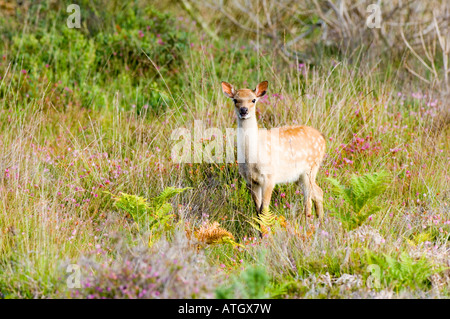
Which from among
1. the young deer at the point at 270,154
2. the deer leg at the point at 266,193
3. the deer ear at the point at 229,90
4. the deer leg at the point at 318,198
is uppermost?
the deer ear at the point at 229,90

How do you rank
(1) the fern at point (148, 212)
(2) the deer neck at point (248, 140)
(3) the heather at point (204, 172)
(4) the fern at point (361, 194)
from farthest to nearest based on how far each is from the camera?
(2) the deer neck at point (248, 140)
(1) the fern at point (148, 212)
(4) the fern at point (361, 194)
(3) the heather at point (204, 172)

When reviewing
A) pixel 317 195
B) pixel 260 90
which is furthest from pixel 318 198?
pixel 260 90

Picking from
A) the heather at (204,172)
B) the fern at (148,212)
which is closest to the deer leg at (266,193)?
the heather at (204,172)

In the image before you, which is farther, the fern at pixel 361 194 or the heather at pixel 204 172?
the fern at pixel 361 194

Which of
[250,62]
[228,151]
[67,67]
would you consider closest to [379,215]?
[228,151]

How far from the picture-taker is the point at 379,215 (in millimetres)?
5121

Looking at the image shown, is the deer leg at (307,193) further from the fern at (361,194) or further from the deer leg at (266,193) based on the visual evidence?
the fern at (361,194)

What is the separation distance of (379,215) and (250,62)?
4584 mm

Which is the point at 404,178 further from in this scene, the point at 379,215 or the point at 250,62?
the point at 250,62

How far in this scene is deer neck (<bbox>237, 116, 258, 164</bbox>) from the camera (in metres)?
5.39

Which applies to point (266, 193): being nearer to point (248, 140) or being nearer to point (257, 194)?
point (257, 194)

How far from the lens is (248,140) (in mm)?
5402

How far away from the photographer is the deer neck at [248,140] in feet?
17.7

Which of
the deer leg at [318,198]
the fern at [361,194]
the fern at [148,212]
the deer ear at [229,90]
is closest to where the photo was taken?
the fern at [361,194]
